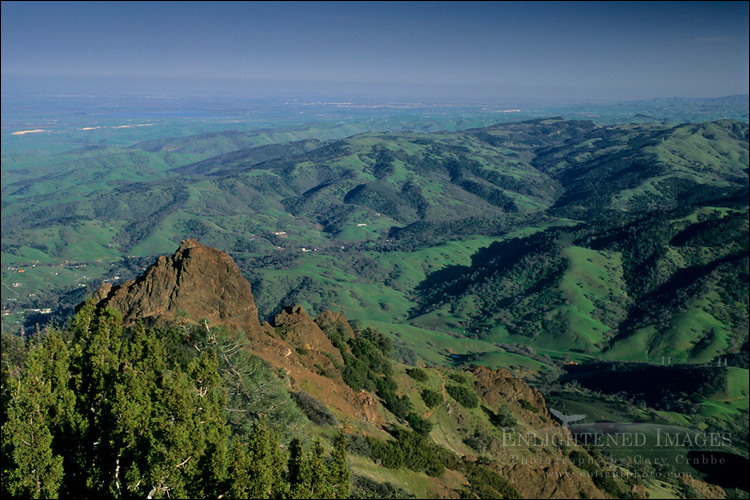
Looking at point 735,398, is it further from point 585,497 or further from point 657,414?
point 585,497

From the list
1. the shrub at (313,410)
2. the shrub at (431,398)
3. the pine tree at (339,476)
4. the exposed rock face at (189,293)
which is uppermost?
the exposed rock face at (189,293)

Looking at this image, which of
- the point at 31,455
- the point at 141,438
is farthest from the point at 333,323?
Answer: the point at 31,455

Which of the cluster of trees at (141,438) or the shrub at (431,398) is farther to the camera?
the shrub at (431,398)

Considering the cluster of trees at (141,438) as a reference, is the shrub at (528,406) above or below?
Answer: below

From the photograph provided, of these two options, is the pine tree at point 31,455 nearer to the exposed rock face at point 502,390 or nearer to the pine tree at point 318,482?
the pine tree at point 318,482

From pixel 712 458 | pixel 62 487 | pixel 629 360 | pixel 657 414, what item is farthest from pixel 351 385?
pixel 629 360

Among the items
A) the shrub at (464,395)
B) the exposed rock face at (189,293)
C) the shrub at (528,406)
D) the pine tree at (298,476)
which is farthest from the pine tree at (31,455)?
the shrub at (528,406)

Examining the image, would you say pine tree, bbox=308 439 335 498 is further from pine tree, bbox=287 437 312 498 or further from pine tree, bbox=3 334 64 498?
pine tree, bbox=3 334 64 498
